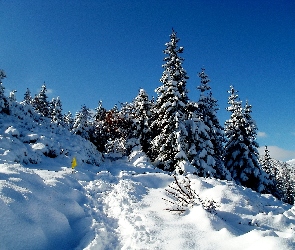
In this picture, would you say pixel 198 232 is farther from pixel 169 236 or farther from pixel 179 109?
pixel 179 109

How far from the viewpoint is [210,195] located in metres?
8.66

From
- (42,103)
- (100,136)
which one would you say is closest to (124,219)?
(100,136)

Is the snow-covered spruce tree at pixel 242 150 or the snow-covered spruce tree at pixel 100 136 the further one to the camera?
the snow-covered spruce tree at pixel 100 136

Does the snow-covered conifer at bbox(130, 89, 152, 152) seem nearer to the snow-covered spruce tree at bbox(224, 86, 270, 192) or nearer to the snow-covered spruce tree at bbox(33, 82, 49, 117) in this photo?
the snow-covered spruce tree at bbox(224, 86, 270, 192)

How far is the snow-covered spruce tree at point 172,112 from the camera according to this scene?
65.0 ft

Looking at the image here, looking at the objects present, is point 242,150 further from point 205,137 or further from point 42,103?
point 42,103

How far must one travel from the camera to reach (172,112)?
2083 centimetres

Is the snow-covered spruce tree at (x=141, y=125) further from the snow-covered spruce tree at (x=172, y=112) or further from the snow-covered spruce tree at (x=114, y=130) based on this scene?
the snow-covered spruce tree at (x=172, y=112)

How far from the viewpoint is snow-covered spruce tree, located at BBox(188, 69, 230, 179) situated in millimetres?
20516

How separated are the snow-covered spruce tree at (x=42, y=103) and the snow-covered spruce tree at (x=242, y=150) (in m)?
32.3

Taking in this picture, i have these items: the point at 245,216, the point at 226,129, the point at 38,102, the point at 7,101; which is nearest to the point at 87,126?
the point at 7,101

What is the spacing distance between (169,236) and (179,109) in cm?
1602

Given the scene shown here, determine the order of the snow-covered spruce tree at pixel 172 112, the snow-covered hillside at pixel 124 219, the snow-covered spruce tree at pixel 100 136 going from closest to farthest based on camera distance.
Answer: the snow-covered hillside at pixel 124 219 → the snow-covered spruce tree at pixel 172 112 → the snow-covered spruce tree at pixel 100 136

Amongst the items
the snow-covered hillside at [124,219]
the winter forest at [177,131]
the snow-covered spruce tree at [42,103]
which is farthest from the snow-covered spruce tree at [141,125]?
the snow-covered spruce tree at [42,103]
